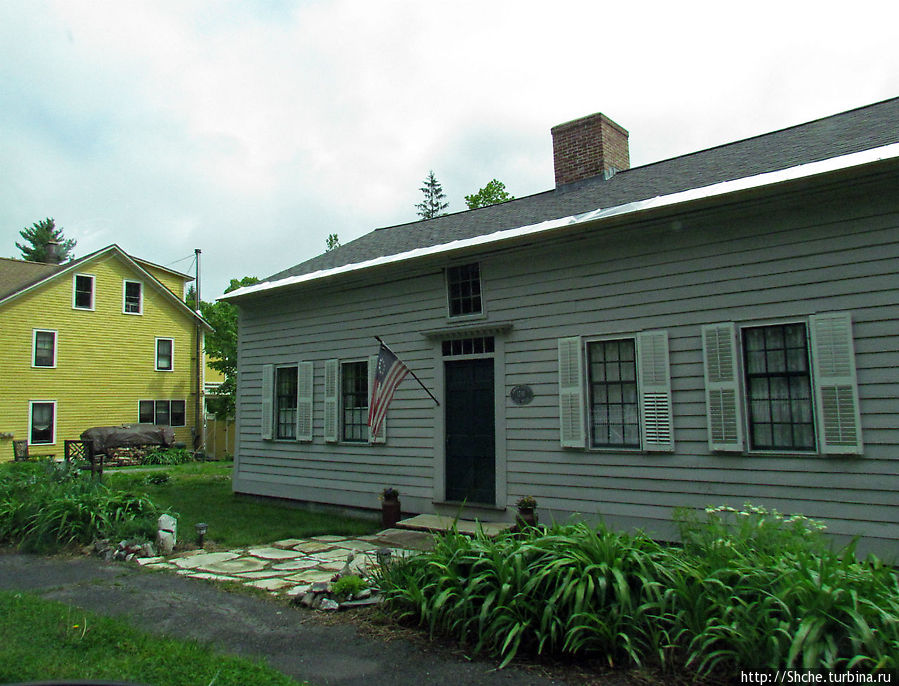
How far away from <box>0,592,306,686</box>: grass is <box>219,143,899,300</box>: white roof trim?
5.63 meters

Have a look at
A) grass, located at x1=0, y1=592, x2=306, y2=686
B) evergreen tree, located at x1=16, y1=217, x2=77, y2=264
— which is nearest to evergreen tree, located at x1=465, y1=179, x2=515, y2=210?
grass, located at x1=0, y1=592, x2=306, y2=686

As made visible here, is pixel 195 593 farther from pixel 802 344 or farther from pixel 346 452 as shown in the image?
pixel 802 344

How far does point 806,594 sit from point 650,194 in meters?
5.17

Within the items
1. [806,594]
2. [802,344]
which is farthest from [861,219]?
[806,594]

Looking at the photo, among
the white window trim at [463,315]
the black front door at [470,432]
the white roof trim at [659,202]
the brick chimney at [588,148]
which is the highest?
the brick chimney at [588,148]

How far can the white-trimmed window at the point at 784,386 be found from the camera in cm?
595

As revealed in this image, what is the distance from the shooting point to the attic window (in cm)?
880

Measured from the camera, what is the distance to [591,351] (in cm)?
763

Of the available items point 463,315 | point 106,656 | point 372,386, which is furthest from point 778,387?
point 106,656

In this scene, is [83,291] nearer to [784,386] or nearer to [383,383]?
[383,383]

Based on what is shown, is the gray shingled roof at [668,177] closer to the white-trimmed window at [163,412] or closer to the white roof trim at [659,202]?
the white roof trim at [659,202]

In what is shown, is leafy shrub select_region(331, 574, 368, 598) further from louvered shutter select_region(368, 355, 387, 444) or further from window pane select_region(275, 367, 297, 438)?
window pane select_region(275, 367, 297, 438)

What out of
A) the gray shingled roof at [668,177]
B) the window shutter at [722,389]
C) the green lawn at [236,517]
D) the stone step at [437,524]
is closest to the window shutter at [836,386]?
the window shutter at [722,389]

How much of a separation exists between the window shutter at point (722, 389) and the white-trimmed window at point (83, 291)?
901 inches
